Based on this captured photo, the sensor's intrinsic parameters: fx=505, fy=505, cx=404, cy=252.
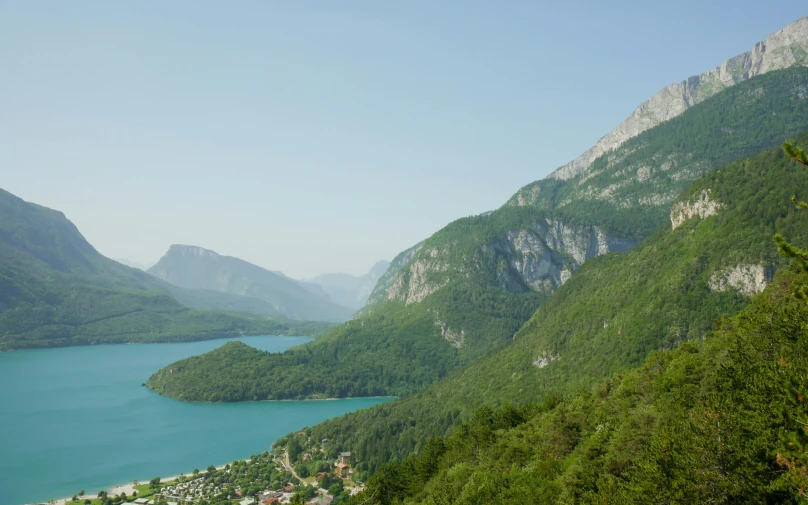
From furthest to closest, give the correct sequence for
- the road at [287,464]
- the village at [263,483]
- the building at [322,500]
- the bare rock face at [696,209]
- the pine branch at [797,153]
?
the bare rock face at [696,209] → the road at [287,464] → the village at [263,483] → the building at [322,500] → the pine branch at [797,153]

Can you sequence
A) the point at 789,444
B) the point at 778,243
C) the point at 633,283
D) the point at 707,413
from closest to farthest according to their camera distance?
the point at 778,243 < the point at 789,444 < the point at 707,413 < the point at 633,283

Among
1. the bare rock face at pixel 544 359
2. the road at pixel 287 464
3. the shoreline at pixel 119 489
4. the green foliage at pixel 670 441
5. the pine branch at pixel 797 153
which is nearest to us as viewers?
the pine branch at pixel 797 153

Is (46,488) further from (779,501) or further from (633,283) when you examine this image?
(633,283)

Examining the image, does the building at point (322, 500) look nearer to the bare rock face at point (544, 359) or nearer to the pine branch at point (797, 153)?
the bare rock face at point (544, 359)

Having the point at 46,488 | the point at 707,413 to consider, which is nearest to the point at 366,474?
the point at 46,488

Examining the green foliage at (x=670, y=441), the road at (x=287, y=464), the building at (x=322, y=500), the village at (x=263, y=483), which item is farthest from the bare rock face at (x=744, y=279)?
the road at (x=287, y=464)
